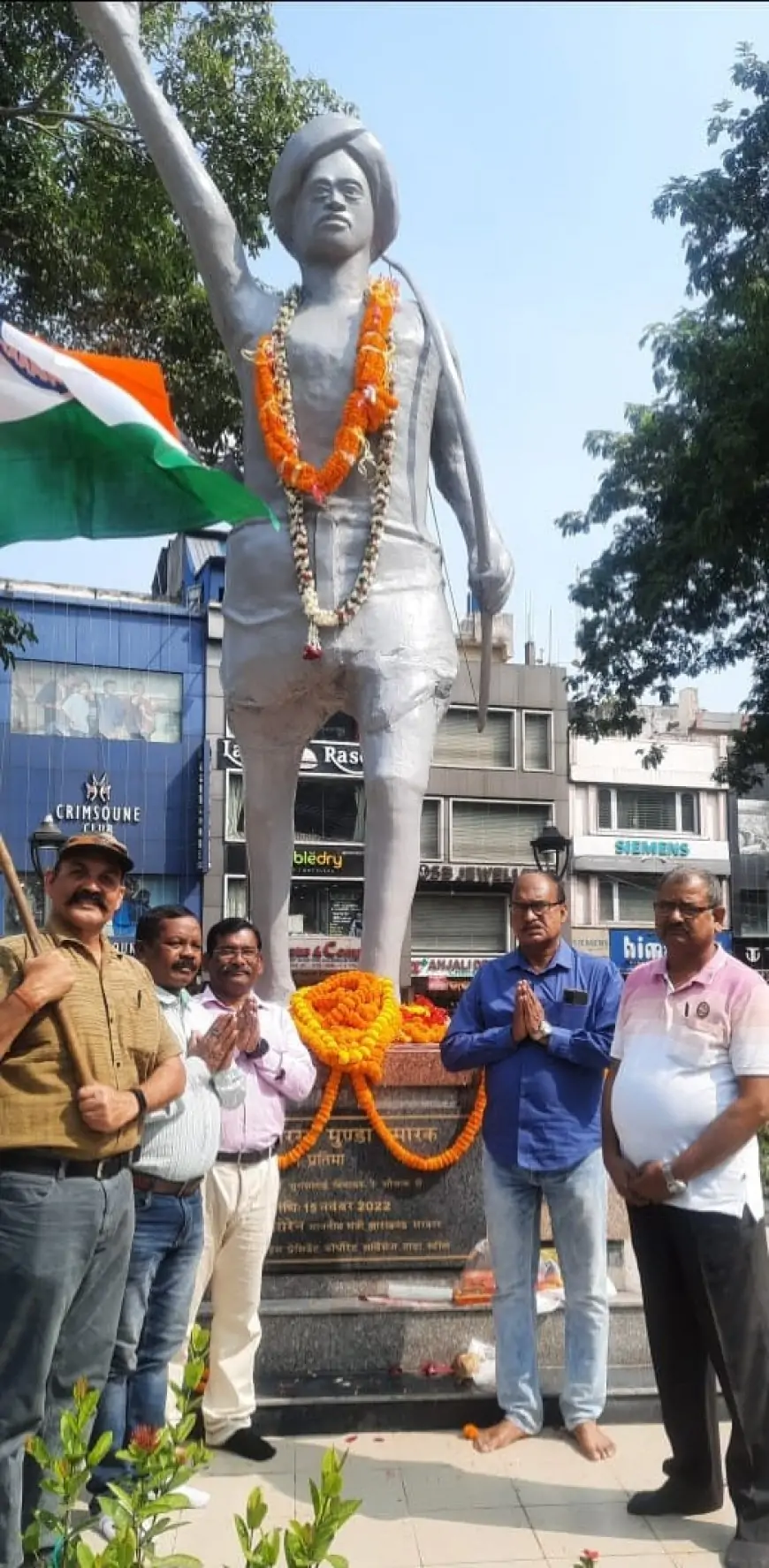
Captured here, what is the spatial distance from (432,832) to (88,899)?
83.0 feet

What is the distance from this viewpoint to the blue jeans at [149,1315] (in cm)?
323

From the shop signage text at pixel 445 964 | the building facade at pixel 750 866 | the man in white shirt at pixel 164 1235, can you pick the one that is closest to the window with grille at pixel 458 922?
the shop signage text at pixel 445 964

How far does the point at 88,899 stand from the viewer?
2936 millimetres

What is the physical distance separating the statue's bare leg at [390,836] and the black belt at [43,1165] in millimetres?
2193

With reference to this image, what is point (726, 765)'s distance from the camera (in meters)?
14.3

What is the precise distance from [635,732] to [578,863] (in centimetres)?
1513

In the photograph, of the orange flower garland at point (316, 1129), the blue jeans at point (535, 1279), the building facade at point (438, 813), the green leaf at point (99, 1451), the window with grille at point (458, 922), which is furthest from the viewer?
the window with grille at point (458, 922)

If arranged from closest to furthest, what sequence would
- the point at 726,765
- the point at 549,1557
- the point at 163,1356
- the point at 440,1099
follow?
the point at 549,1557, the point at 163,1356, the point at 440,1099, the point at 726,765

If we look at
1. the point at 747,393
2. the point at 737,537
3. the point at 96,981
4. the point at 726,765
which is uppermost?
the point at 747,393

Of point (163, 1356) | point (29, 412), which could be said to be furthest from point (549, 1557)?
point (29, 412)

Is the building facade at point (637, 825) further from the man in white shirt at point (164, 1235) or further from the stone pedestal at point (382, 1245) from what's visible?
the man in white shirt at point (164, 1235)

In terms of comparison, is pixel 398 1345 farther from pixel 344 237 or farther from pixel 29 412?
pixel 344 237

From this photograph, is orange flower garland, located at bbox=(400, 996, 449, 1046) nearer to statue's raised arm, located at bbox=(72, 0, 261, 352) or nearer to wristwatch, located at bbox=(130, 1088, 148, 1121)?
wristwatch, located at bbox=(130, 1088, 148, 1121)

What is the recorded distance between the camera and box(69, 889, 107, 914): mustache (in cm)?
293
